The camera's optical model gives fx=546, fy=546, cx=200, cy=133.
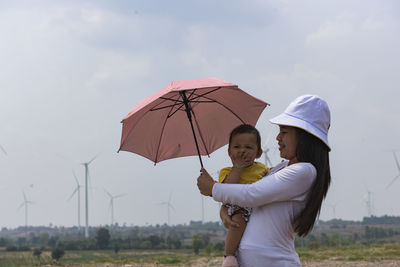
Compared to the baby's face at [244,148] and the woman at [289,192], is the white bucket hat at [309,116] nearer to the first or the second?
the woman at [289,192]

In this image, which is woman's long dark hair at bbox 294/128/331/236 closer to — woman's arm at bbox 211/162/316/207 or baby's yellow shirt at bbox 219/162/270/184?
woman's arm at bbox 211/162/316/207

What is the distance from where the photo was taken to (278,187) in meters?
4.29

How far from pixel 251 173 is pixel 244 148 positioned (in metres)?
0.29

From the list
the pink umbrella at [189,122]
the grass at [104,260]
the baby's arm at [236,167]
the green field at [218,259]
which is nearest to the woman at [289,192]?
the baby's arm at [236,167]

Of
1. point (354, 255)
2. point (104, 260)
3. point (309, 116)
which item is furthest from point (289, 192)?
point (104, 260)

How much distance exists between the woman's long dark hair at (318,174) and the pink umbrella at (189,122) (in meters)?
2.60

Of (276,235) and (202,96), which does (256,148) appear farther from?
(202,96)

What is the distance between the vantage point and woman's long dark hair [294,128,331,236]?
4430 mm

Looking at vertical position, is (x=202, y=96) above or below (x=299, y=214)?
above

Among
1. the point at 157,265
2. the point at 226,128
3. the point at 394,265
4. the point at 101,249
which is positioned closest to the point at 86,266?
the point at 157,265

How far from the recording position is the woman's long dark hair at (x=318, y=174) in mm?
4430

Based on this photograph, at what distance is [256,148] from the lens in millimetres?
5195

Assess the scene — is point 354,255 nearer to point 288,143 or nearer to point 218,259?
point 218,259

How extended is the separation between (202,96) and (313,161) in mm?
3038
